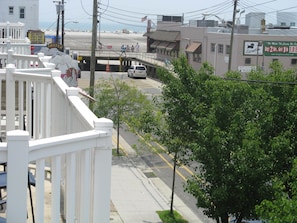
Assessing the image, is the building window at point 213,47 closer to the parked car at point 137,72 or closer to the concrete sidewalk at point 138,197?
the parked car at point 137,72

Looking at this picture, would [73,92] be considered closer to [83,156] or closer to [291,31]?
[83,156]

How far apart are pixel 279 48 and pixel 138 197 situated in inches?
1165

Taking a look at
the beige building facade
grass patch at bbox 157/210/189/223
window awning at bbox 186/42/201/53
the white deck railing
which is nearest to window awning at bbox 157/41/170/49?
the beige building facade

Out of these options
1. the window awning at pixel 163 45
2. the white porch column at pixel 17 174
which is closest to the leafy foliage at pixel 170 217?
the white porch column at pixel 17 174

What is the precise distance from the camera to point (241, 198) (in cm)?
1241

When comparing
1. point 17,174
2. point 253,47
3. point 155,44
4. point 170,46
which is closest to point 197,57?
point 170,46

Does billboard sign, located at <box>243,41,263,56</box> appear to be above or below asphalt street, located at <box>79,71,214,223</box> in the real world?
above

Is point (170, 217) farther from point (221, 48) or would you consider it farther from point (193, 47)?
point (193, 47)

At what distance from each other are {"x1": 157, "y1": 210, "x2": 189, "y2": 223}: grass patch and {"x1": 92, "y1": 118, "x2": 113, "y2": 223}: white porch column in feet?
42.9

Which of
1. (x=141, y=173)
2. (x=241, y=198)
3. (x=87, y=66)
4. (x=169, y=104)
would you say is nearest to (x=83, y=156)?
(x=241, y=198)

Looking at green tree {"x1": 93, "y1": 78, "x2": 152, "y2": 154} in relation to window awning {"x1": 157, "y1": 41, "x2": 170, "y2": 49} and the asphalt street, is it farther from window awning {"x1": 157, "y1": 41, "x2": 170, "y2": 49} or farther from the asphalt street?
window awning {"x1": 157, "y1": 41, "x2": 170, "y2": 49}

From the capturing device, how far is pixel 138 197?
18.9 metres

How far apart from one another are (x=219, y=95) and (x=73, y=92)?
31.2ft

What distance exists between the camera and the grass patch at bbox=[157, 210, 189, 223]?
16.6 meters
